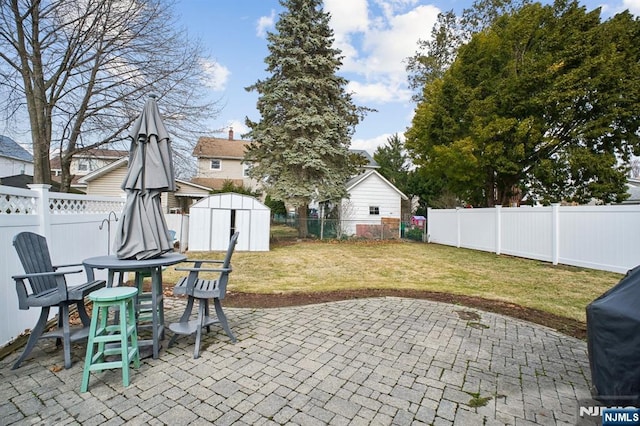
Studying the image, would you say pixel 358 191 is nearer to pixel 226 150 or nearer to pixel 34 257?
pixel 226 150

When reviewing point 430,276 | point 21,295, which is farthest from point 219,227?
point 21,295

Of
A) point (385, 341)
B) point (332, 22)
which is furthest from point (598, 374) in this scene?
point (332, 22)

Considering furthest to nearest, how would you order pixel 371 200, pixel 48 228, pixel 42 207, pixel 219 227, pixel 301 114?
pixel 371 200, pixel 301 114, pixel 219 227, pixel 48 228, pixel 42 207

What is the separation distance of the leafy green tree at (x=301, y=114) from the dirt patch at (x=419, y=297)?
31.3 feet

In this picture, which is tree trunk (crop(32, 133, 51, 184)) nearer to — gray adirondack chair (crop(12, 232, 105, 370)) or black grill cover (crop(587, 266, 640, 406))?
gray adirondack chair (crop(12, 232, 105, 370))

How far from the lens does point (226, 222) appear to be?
42.6 feet

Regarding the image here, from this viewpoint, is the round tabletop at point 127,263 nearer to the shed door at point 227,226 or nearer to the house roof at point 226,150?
the shed door at point 227,226

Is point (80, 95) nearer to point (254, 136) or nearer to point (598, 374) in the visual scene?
point (254, 136)

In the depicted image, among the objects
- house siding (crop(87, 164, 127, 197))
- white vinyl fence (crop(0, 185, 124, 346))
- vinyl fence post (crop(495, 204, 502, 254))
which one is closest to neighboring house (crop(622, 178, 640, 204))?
vinyl fence post (crop(495, 204, 502, 254))

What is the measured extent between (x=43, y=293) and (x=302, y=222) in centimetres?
1385

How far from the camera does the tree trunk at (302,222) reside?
1684 cm

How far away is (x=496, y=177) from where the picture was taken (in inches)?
585

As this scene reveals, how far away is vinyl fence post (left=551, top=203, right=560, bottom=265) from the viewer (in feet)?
31.9

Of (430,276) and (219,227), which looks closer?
(430,276)
